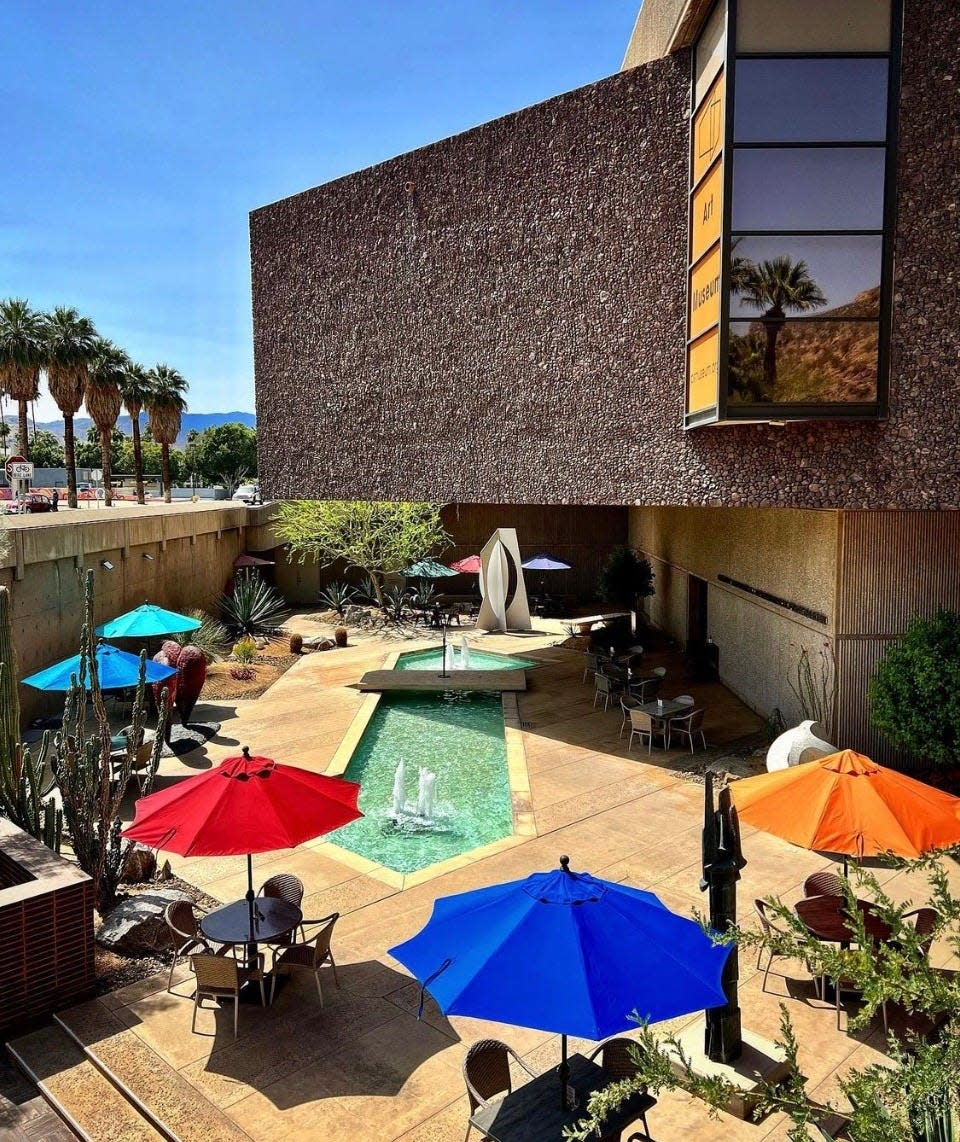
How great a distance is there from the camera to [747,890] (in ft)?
29.9

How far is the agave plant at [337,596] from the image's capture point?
97.6 feet

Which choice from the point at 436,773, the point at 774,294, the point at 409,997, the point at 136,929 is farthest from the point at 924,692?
the point at 136,929

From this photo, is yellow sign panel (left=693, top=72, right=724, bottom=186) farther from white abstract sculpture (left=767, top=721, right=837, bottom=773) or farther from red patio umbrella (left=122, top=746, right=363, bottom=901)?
red patio umbrella (left=122, top=746, right=363, bottom=901)

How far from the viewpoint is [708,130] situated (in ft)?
38.2

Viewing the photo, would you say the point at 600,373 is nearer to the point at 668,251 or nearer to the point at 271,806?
the point at 668,251

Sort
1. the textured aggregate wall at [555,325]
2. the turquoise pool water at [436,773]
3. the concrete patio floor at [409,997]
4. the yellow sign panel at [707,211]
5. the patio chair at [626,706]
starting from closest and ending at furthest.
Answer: the concrete patio floor at [409,997], the textured aggregate wall at [555,325], the turquoise pool water at [436,773], the yellow sign panel at [707,211], the patio chair at [626,706]

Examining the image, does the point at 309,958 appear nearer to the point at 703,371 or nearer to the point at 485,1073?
the point at 485,1073

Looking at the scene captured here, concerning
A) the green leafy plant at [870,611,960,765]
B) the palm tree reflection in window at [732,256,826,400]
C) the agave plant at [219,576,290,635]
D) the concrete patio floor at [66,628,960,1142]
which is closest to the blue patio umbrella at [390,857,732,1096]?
the concrete patio floor at [66,628,960,1142]

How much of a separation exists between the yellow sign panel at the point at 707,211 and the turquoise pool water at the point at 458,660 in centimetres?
1138

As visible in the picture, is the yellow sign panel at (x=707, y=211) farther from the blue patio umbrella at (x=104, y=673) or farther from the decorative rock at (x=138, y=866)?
the decorative rock at (x=138, y=866)

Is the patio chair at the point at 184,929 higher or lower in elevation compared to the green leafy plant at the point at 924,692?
lower

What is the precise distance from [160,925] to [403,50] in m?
13.9

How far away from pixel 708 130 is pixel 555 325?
3717 mm

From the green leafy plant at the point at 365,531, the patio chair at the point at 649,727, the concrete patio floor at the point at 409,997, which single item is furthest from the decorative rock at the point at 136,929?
the green leafy plant at the point at 365,531
